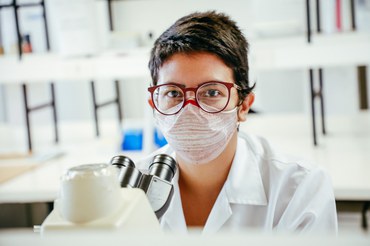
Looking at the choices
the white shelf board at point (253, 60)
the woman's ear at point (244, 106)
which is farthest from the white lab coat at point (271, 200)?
the white shelf board at point (253, 60)

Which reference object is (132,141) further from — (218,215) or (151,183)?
(151,183)

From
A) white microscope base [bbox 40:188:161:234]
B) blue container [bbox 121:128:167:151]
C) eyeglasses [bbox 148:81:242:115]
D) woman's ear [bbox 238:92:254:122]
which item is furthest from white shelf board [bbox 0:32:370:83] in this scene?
white microscope base [bbox 40:188:161:234]

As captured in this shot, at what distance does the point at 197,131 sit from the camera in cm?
112

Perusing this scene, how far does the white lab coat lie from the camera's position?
3.59 feet

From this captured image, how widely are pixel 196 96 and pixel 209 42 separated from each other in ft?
0.44

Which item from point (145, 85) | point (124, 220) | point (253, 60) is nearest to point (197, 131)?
point (124, 220)

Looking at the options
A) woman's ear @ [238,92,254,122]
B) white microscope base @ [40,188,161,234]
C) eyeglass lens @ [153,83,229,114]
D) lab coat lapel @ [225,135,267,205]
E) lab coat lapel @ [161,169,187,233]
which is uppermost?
eyeglass lens @ [153,83,229,114]

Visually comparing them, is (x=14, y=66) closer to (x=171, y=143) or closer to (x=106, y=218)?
(x=171, y=143)

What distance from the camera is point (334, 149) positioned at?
2.23 m

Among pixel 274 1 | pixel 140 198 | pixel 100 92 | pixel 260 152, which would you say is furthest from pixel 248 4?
pixel 140 198

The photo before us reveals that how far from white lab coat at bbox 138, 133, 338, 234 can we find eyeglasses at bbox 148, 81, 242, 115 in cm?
19

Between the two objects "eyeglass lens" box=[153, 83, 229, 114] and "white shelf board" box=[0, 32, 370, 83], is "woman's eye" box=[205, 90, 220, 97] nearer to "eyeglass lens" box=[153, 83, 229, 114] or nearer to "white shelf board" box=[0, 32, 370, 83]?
"eyeglass lens" box=[153, 83, 229, 114]

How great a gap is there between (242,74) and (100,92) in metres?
2.98

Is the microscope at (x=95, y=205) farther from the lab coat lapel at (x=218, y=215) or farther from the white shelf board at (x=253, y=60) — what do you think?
the white shelf board at (x=253, y=60)
